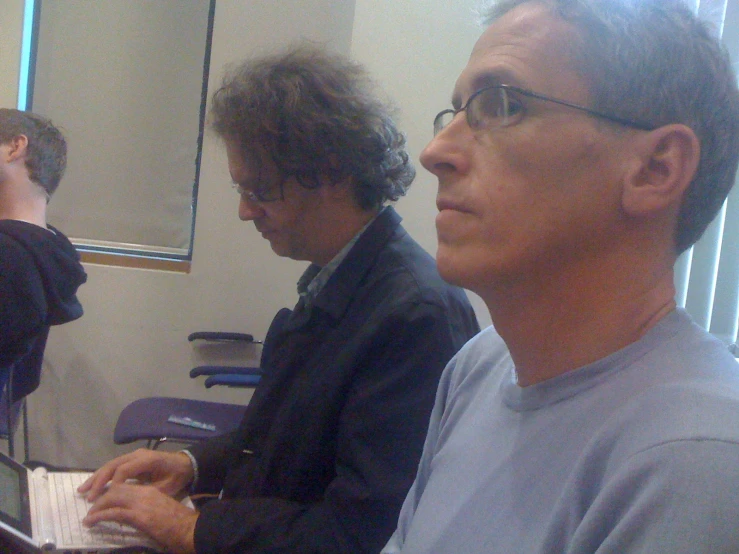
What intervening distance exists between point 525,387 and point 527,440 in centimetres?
7

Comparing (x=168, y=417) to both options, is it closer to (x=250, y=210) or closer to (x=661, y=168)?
(x=250, y=210)

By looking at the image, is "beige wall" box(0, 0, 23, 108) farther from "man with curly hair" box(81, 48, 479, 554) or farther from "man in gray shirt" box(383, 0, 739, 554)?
"man in gray shirt" box(383, 0, 739, 554)

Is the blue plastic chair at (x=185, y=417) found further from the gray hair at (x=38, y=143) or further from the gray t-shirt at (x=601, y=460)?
the gray t-shirt at (x=601, y=460)

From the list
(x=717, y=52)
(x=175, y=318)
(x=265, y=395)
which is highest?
(x=717, y=52)

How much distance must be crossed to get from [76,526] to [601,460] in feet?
2.93

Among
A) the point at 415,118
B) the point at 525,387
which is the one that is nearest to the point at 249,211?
the point at 525,387

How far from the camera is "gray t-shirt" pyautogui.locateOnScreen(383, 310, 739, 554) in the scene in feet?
1.43

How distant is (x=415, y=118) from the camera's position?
7.75 feet

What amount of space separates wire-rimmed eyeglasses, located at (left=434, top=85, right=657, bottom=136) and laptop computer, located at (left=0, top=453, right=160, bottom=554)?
84 centimetres

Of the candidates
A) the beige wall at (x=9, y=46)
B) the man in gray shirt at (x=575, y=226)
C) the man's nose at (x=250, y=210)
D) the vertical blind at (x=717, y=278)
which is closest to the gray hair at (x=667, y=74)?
the man in gray shirt at (x=575, y=226)

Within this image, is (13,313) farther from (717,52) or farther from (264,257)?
(717,52)

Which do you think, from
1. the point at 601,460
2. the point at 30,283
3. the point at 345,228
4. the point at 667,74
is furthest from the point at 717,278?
the point at 30,283

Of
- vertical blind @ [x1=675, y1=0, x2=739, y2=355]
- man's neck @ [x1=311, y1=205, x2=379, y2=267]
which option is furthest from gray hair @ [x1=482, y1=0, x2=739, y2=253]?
vertical blind @ [x1=675, y1=0, x2=739, y2=355]

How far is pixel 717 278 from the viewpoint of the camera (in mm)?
2061
